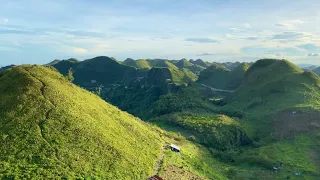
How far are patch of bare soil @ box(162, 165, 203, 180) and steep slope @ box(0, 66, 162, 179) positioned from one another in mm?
2144

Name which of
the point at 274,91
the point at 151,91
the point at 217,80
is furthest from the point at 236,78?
the point at 274,91

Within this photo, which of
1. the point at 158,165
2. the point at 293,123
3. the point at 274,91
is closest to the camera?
the point at 158,165

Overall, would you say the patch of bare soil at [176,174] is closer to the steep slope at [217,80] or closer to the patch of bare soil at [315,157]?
the patch of bare soil at [315,157]

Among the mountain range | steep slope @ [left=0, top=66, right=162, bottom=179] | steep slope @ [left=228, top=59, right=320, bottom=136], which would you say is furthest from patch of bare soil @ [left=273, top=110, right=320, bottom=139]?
steep slope @ [left=0, top=66, right=162, bottom=179]

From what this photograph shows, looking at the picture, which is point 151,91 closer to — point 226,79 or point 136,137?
point 226,79

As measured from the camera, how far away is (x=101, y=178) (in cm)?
3641

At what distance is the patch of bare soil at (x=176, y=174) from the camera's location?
43.6 metres

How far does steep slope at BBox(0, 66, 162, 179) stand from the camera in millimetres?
35719

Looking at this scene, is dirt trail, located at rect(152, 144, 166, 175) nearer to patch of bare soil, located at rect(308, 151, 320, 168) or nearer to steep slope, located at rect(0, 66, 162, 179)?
steep slope, located at rect(0, 66, 162, 179)

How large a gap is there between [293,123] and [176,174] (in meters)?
51.9

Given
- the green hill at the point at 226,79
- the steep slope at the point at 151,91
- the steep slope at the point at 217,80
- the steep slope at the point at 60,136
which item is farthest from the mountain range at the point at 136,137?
the steep slope at the point at 217,80

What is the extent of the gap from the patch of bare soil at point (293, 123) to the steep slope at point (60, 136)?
142ft

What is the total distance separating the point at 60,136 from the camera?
131 feet

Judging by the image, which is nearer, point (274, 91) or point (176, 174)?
point (176, 174)
